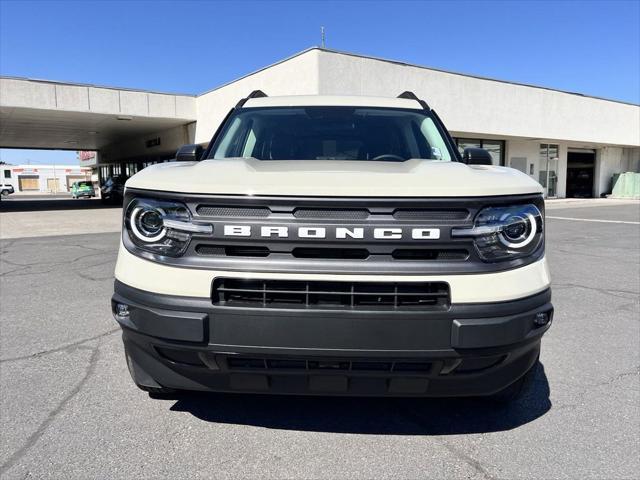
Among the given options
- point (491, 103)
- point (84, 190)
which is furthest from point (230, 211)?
point (84, 190)

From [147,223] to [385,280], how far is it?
115 cm

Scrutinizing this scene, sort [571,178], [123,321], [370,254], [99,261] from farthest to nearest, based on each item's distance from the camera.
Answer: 1. [571,178]
2. [99,261]
3. [123,321]
4. [370,254]

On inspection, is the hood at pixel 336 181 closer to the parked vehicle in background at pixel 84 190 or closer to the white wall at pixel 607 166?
the white wall at pixel 607 166

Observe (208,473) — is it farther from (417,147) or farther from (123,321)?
(417,147)

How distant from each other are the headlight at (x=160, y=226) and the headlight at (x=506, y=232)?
46.5 inches

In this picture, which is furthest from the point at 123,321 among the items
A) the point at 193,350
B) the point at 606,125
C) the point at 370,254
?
the point at 606,125

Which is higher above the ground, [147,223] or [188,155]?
[188,155]

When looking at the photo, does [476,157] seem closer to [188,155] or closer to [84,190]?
[188,155]

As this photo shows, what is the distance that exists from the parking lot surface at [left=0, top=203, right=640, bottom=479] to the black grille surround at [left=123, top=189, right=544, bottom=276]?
3.32 ft

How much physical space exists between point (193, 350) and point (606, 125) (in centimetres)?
3337

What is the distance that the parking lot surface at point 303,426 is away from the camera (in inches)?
84.8

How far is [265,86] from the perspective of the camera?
17.7m

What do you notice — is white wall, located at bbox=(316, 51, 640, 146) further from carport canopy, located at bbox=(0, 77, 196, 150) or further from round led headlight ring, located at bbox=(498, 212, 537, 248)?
round led headlight ring, located at bbox=(498, 212, 537, 248)

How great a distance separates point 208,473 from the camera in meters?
2.10
